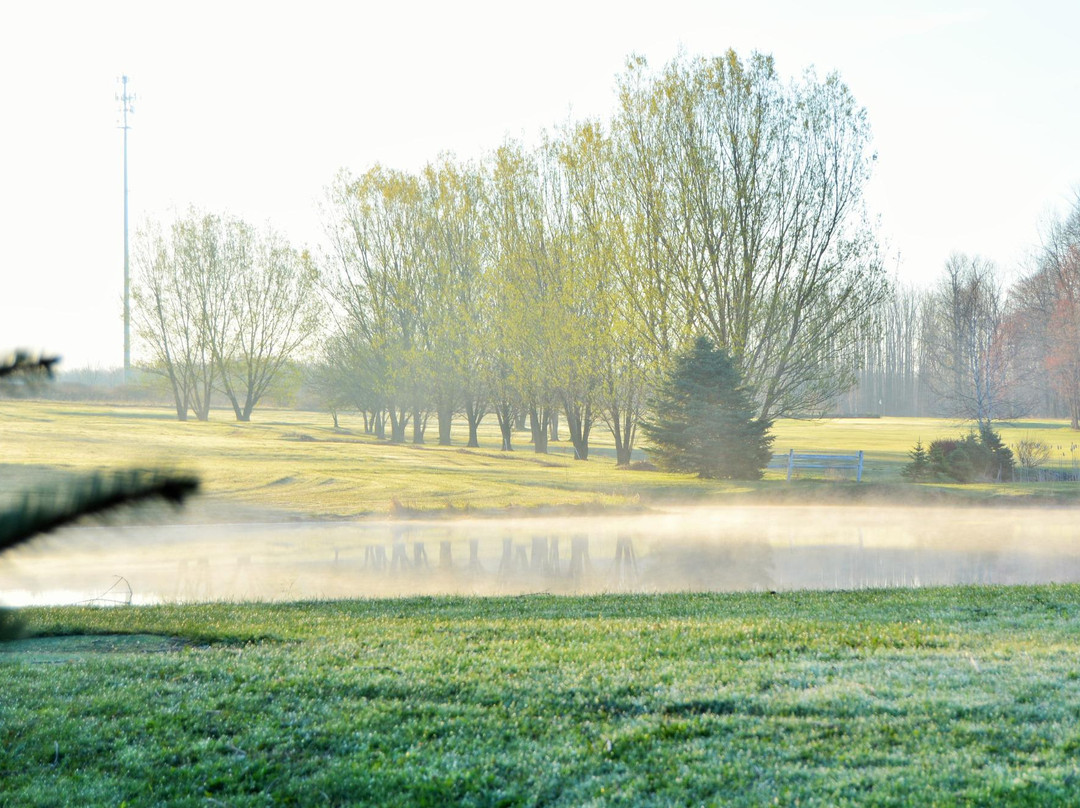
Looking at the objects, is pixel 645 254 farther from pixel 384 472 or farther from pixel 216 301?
pixel 216 301

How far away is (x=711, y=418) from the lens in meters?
22.5

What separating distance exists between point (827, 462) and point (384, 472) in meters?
12.1

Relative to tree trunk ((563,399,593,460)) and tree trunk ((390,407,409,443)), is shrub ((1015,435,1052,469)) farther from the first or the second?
tree trunk ((390,407,409,443))

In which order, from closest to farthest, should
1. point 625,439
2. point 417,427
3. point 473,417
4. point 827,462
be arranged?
1. point 827,462
2. point 625,439
3. point 473,417
4. point 417,427

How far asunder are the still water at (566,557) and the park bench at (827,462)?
4.86m

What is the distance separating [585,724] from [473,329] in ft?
94.3

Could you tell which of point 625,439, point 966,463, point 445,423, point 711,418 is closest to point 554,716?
point 711,418

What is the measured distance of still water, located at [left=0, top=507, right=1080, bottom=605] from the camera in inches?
449

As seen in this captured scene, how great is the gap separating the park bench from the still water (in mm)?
4861

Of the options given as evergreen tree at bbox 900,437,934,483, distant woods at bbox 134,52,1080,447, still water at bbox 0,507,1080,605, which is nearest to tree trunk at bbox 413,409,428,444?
distant woods at bbox 134,52,1080,447

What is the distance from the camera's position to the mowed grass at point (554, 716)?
4.03 m

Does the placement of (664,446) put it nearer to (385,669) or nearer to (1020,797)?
(385,669)

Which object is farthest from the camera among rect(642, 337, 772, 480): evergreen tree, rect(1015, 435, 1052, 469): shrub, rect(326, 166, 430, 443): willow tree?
rect(326, 166, 430, 443): willow tree

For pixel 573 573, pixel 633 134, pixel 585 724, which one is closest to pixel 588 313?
pixel 633 134
